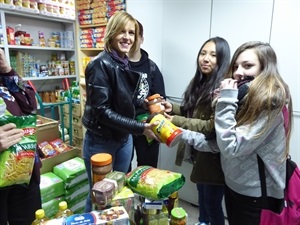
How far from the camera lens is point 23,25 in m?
2.82

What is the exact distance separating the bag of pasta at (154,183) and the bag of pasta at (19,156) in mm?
391

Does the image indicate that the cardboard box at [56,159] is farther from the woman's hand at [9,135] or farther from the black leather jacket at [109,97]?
the woman's hand at [9,135]

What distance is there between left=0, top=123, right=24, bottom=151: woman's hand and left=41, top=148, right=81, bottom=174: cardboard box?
1262mm

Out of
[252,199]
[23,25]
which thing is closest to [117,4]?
[23,25]

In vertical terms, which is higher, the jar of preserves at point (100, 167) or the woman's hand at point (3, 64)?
the woman's hand at point (3, 64)

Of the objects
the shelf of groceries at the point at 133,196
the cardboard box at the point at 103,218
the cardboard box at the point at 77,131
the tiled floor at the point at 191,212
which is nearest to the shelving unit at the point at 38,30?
the cardboard box at the point at 77,131

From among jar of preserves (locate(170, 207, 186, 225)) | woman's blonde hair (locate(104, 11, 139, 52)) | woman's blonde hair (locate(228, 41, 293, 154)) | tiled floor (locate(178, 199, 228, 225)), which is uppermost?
woman's blonde hair (locate(104, 11, 139, 52))

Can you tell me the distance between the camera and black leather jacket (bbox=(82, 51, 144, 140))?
1147 millimetres

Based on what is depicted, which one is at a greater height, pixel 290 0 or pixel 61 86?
pixel 290 0

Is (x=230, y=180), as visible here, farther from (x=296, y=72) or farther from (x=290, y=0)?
(x=290, y=0)

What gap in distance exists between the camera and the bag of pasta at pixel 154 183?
677mm

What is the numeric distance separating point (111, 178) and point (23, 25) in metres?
2.84

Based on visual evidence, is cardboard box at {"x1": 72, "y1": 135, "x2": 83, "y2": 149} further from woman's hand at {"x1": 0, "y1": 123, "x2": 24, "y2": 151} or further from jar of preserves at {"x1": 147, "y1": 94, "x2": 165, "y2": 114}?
woman's hand at {"x1": 0, "y1": 123, "x2": 24, "y2": 151}

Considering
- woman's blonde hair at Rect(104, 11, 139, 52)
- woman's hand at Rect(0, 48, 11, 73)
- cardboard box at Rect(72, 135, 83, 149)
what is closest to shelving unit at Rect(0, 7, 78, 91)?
cardboard box at Rect(72, 135, 83, 149)
